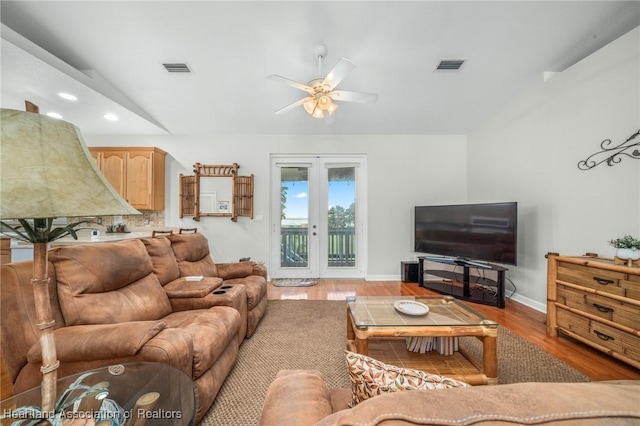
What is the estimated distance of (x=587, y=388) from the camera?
45 centimetres

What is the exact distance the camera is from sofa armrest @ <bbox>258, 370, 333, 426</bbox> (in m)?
0.71

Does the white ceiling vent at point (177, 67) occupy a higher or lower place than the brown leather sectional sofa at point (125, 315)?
higher

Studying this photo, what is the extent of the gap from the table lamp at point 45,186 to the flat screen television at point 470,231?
3.82 m

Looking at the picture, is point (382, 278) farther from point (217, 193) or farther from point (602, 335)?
point (217, 193)

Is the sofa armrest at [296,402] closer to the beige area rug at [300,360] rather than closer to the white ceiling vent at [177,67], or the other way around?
the beige area rug at [300,360]

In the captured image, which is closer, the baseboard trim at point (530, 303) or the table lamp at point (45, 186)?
the table lamp at point (45, 186)

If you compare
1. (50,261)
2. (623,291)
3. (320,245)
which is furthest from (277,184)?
(623,291)

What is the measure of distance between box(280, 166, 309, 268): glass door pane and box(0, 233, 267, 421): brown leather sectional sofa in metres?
2.40

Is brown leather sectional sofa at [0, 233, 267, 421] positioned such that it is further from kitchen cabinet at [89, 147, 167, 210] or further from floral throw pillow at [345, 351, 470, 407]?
kitchen cabinet at [89, 147, 167, 210]

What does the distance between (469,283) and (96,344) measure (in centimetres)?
412

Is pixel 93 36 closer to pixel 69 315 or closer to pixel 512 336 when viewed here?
pixel 69 315

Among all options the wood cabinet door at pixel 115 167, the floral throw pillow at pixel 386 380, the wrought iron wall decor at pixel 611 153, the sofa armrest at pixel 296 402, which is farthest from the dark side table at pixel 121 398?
the wood cabinet door at pixel 115 167

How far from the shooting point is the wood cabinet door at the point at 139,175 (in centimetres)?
433

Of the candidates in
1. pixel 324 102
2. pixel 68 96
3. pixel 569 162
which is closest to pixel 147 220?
pixel 68 96
